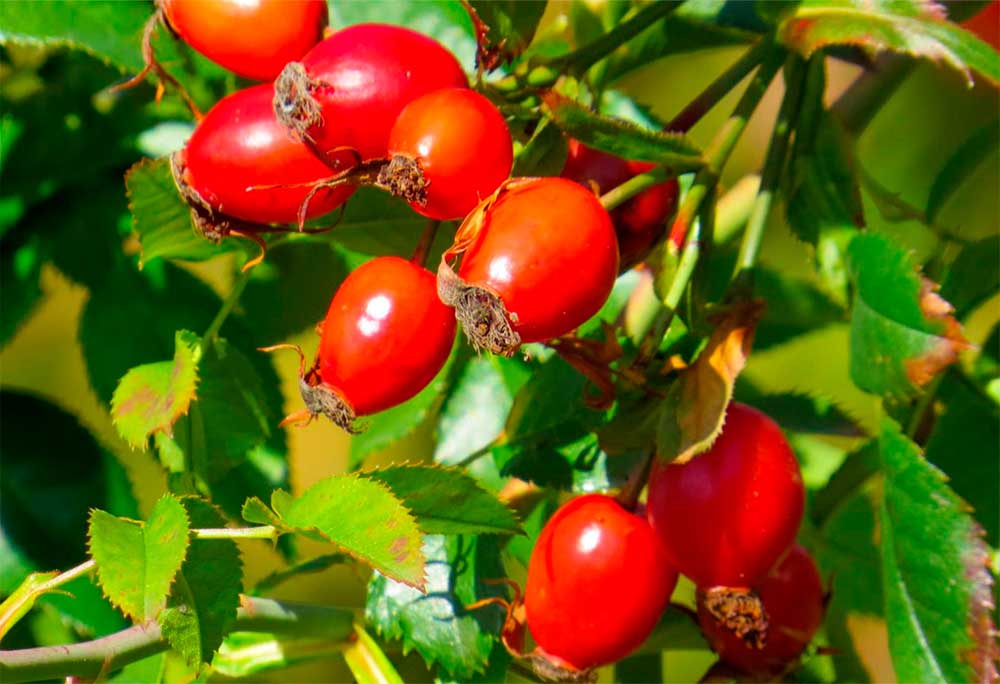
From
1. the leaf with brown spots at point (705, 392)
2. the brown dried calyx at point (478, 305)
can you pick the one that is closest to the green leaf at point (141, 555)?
the brown dried calyx at point (478, 305)

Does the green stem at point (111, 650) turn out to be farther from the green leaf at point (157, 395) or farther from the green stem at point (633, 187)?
the green stem at point (633, 187)

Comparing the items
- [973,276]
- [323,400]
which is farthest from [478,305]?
[973,276]

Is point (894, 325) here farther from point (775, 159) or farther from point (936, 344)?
point (775, 159)

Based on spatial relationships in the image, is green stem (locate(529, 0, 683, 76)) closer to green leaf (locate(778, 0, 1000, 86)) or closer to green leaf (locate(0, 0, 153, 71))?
green leaf (locate(778, 0, 1000, 86))

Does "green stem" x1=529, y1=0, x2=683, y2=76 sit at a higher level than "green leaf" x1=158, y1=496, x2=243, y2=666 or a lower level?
higher

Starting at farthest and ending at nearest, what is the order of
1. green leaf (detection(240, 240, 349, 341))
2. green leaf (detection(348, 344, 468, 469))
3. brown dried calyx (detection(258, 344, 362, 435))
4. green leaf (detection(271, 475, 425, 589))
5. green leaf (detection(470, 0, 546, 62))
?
1. green leaf (detection(240, 240, 349, 341))
2. green leaf (detection(348, 344, 468, 469))
3. green leaf (detection(470, 0, 546, 62))
4. brown dried calyx (detection(258, 344, 362, 435))
5. green leaf (detection(271, 475, 425, 589))

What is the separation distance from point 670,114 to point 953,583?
112cm

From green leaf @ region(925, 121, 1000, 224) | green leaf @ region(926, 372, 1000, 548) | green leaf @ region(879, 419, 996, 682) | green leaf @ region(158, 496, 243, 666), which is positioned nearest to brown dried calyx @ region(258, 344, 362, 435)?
green leaf @ region(158, 496, 243, 666)

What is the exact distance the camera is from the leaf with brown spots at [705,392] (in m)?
1.00

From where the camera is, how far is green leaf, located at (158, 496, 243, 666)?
3.02ft

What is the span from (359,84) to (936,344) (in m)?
0.49

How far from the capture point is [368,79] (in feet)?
3.19

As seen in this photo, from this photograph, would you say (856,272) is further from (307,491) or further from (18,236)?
(18,236)

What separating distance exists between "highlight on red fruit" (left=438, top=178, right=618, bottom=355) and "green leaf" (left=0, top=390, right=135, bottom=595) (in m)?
0.64
